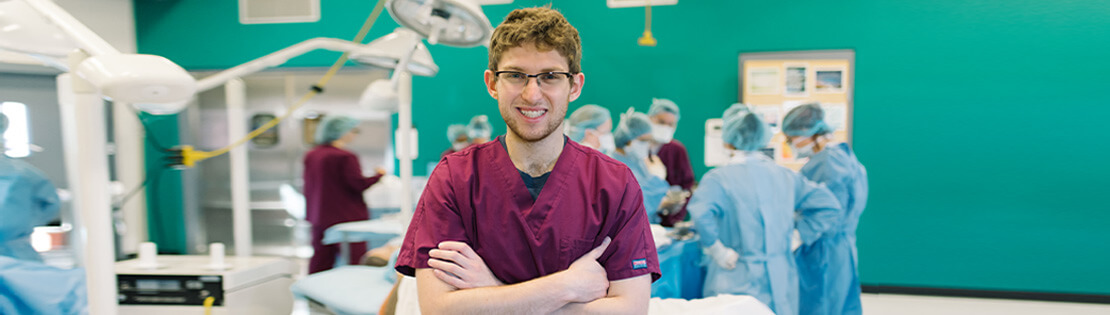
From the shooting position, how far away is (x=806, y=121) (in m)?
3.25

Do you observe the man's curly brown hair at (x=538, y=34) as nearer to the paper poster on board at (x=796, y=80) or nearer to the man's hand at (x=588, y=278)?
the man's hand at (x=588, y=278)

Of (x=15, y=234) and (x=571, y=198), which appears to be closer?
(x=571, y=198)

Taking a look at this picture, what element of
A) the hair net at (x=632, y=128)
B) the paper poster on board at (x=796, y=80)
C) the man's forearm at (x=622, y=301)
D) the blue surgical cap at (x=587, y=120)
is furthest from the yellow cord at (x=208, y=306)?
the paper poster on board at (x=796, y=80)

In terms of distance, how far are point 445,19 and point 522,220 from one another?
1.10 metres

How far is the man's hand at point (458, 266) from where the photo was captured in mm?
1003

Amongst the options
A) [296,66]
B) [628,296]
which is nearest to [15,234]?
[628,296]

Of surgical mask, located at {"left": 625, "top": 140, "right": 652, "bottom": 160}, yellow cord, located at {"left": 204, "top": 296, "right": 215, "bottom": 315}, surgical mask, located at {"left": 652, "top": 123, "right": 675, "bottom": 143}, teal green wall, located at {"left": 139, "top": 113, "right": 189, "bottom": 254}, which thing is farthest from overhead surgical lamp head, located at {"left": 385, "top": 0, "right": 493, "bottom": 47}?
teal green wall, located at {"left": 139, "top": 113, "right": 189, "bottom": 254}

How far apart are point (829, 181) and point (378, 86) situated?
88.4 inches

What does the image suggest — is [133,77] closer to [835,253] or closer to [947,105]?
[835,253]

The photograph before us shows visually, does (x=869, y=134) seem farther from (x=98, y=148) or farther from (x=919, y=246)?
(x=98, y=148)

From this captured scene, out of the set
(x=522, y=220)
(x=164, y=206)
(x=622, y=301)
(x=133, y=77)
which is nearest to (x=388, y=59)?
(x=133, y=77)

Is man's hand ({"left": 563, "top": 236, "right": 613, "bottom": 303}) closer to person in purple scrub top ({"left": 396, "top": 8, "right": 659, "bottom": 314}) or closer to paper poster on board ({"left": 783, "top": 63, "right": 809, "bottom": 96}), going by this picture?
person in purple scrub top ({"left": 396, "top": 8, "right": 659, "bottom": 314})

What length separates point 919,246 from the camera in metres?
4.38

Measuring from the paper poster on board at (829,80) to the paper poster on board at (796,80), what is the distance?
8cm
